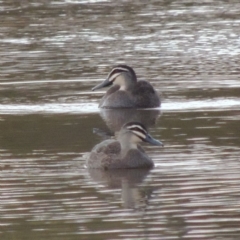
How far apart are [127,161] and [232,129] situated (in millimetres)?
2959

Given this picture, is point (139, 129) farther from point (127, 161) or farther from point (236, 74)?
point (236, 74)

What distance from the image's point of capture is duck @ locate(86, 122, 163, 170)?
1450cm

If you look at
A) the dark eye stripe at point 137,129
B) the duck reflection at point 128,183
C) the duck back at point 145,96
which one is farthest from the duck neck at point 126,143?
the duck back at point 145,96

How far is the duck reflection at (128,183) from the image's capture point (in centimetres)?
1237

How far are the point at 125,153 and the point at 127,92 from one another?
634 centimetres

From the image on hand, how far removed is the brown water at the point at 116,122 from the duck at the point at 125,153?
0.13 m

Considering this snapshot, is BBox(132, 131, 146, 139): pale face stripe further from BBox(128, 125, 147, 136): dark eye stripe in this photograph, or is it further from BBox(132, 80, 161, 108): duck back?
BBox(132, 80, 161, 108): duck back

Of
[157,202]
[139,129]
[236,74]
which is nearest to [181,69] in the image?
[236,74]

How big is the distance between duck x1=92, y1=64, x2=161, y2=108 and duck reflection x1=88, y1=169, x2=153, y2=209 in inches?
228

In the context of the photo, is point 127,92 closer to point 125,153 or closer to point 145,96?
point 145,96

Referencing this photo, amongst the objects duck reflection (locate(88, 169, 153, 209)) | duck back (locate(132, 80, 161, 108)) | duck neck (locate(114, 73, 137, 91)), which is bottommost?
duck reflection (locate(88, 169, 153, 209))

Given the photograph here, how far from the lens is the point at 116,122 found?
62.2 feet

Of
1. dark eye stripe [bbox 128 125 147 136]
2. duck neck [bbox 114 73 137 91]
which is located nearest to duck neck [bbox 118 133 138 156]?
dark eye stripe [bbox 128 125 147 136]

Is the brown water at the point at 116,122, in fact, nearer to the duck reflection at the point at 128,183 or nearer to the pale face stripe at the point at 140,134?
the duck reflection at the point at 128,183
